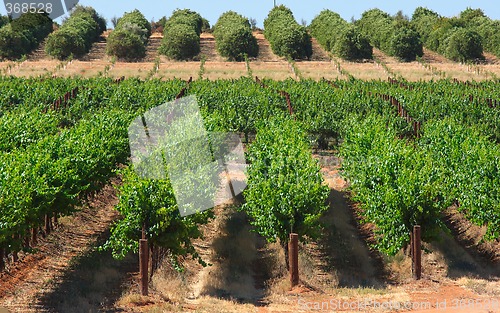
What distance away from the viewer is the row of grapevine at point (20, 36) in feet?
332

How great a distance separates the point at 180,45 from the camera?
10400 cm

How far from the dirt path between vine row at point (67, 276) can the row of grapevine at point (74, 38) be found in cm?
7936

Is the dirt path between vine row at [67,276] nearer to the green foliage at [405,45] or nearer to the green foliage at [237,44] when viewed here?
the green foliage at [237,44]

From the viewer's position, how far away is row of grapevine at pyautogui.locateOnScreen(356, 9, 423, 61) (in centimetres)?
10644

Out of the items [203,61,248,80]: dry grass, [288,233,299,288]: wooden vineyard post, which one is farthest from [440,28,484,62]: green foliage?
[288,233,299,288]: wooden vineyard post

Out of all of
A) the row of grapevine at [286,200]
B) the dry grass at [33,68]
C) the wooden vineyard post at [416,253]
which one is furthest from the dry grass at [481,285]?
the dry grass at [33,68]

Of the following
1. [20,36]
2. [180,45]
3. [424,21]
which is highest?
[424,21]

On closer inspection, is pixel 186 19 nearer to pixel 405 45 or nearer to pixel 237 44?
pixel 237 44

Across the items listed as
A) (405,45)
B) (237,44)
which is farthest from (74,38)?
(405,45)

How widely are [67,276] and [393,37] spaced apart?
311 feet

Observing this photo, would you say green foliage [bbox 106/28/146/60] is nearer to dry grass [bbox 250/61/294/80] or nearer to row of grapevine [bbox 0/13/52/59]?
row of grapevine [bbox 0/13/52/59]

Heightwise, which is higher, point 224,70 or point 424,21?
point 424,21

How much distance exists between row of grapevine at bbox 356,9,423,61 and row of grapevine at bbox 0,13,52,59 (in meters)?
54.7

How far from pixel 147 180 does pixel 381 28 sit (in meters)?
108
